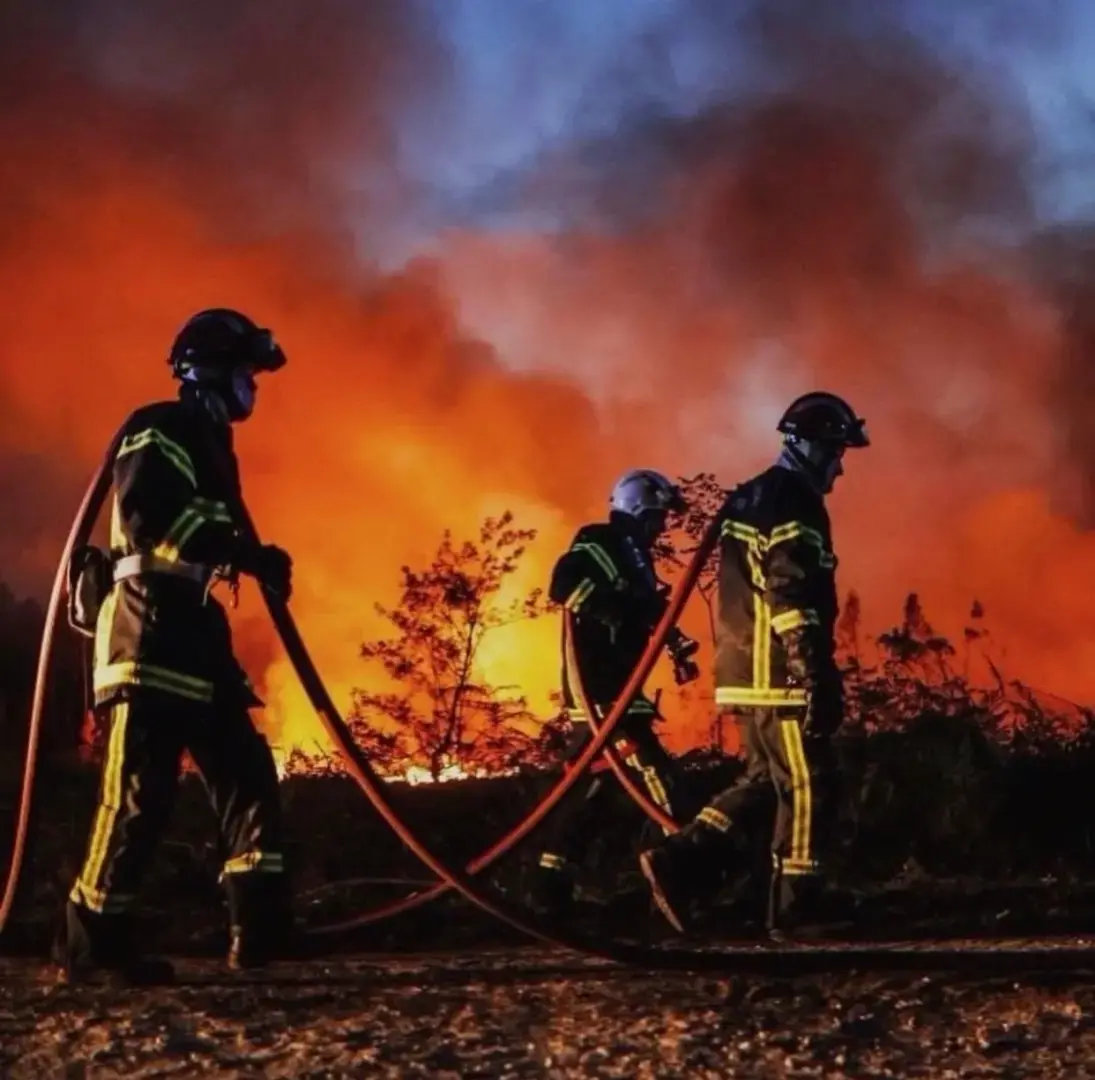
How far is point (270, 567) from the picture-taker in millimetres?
4176

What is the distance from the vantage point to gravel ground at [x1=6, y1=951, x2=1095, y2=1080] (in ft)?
10.6

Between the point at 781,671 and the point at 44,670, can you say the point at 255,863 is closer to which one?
the point at 44,670

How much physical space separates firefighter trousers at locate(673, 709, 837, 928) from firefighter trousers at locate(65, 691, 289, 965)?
1.45 meters

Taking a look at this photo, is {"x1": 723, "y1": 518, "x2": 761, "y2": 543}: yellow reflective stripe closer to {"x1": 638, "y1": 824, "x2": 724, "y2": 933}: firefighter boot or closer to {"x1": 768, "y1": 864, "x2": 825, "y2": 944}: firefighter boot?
{"x1": 638, "y1": 824, "x2": 724, "y2": 933}: firefighter boot

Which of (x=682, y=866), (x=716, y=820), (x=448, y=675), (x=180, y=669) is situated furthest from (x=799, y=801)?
(x=448, y=675)

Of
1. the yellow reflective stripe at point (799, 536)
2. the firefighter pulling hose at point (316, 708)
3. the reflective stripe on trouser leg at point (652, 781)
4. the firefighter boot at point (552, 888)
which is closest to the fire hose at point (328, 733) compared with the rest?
the firefighter pulling hose at point (316, 708)

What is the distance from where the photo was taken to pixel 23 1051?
338 centimetres

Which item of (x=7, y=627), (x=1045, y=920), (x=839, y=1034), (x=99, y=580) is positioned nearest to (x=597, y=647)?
(x=1045, y=920)

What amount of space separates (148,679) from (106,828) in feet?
1.32

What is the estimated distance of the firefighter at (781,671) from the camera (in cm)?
485

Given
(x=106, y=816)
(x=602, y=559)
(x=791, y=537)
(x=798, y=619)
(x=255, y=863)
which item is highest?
(x=602, y=559)

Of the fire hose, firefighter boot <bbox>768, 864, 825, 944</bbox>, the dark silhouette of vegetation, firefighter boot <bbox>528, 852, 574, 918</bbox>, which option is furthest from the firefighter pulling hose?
the dark silhouette of vegetation

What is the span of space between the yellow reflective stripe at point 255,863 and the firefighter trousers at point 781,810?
4.66 feet

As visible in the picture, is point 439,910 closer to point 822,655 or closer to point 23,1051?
point 822,655
